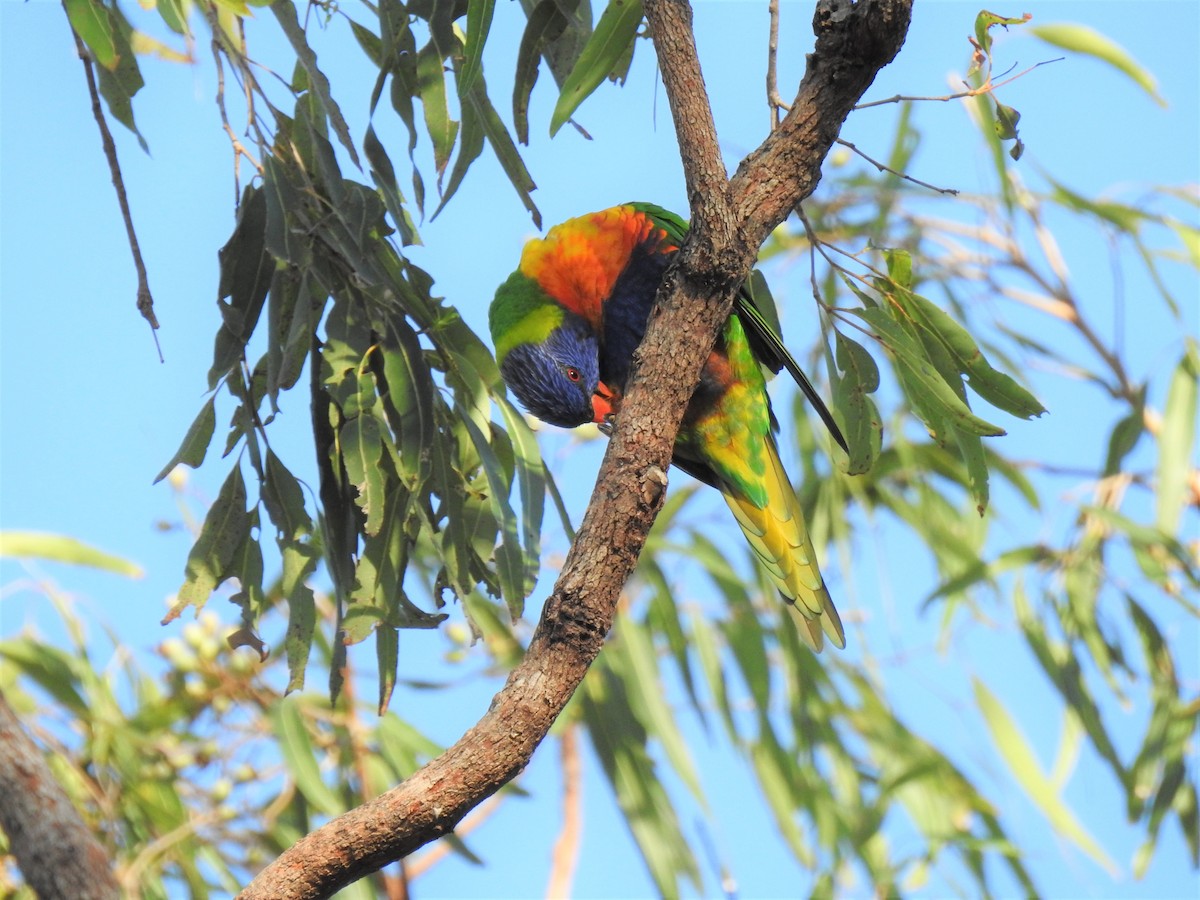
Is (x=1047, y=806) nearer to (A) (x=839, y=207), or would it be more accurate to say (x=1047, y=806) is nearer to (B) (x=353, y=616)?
(A) (x=839, y=207)

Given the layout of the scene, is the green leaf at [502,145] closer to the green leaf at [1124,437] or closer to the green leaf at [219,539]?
the green leaf at [219,539]

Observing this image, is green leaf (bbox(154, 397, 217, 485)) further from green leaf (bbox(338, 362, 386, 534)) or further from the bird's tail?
the bird's tail

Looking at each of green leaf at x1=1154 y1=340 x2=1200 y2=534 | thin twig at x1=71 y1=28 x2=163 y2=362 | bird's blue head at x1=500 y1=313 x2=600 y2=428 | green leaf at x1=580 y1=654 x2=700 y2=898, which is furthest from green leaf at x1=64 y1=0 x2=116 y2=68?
green leaf at x1=1154 y1=340 x2=1200 y2=534

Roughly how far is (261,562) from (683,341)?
35.1 inches

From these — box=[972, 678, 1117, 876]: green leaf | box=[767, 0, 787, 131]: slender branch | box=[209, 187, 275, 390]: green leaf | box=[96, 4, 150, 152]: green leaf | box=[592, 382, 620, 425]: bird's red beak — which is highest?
box=[96, 4, 150, 152]: green leaf

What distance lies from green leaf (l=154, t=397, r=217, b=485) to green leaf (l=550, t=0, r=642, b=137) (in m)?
0.73

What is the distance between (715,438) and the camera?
7.50ft

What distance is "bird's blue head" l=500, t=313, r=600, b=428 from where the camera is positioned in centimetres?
228

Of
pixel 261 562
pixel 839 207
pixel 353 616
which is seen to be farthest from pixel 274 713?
pixel 839 207

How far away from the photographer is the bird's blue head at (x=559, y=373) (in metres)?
2.28

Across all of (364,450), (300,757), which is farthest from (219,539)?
(300,757)

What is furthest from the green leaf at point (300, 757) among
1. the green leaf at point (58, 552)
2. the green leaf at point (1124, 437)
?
the green leaf at point (1124, 437)

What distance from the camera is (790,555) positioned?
234cm

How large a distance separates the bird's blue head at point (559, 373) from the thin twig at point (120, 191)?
0.82 meters
